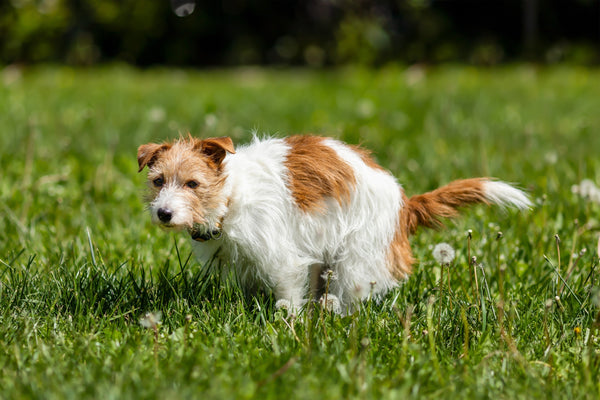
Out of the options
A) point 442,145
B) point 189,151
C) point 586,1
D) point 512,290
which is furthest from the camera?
point 586,1

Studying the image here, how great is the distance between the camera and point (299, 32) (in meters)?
20.1

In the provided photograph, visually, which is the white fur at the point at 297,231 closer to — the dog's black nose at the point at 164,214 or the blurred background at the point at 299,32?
the dog's black nose at the point at 164,214

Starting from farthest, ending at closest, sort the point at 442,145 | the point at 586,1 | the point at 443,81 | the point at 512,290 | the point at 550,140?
the point at 586,1 → the point at 443,81 → the point at 550,140 → the point at 442,145 → the point at 512,290

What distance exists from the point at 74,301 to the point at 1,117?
465 cm

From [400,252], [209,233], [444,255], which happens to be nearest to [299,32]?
[400,252]

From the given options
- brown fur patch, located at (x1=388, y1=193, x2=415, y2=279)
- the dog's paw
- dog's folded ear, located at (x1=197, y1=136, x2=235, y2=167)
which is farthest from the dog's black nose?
brown fur patch, located at (x1=388, y1=193, x2=415, y2=279)

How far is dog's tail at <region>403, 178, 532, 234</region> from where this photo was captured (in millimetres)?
3092

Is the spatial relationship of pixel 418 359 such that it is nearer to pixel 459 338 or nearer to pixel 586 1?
pixel 459 338

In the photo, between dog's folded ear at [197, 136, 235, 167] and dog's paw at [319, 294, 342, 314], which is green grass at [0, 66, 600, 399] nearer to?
dog's paw at [319, 294, 342, 314]

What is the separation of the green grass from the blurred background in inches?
463

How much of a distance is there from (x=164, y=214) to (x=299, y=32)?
59.7 ft

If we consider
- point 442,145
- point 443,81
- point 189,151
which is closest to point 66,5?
point 443,81

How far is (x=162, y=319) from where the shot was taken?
2764mm

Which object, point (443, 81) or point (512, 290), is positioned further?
point (443, 81)
